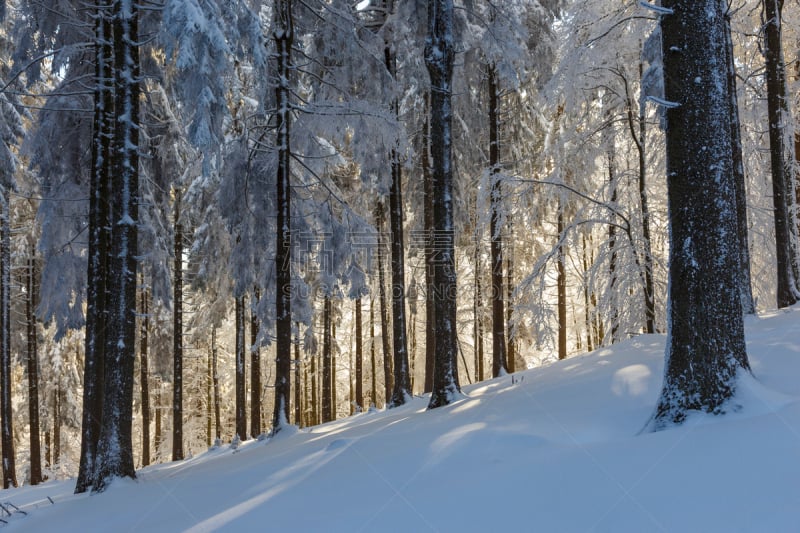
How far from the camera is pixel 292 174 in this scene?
1233 cm

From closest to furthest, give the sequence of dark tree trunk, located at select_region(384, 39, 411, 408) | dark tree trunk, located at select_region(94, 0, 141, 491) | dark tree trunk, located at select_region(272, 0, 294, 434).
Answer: dark tree trunk, located at select_region(94, 0, 141, 491), dark tree trunk, located at select_region(272, 0, 294, 434), dark tree trunk, located at select_region(384, 39, 411, 408)

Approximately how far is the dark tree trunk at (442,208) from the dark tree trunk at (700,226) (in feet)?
13.6

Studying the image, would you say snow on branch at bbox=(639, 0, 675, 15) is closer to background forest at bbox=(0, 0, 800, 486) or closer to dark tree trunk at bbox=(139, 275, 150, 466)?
background forest at bbox=(0, 0, 800, 486)

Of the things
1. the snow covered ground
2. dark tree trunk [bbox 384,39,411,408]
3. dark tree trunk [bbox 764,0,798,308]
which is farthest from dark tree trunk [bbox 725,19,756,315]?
dark tree trunk [bbox 384,39,411,408]

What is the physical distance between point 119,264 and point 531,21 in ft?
36.6

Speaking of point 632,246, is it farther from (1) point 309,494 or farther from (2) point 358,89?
(1) point 309,494

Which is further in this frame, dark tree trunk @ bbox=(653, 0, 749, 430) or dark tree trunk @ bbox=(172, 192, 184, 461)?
dark tree trunk @ bbox=(172, 192, 184, 461)

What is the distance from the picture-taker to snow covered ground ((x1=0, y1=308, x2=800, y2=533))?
3256mm

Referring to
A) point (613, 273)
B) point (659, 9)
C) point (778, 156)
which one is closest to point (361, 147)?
point (613, 273)

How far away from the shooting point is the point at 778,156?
1022 cm

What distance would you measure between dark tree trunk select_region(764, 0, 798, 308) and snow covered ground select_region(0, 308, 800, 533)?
3.75 m

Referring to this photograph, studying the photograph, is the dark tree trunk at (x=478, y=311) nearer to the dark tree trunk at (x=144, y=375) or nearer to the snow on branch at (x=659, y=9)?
the dark tree trunk at (x=144, y=375)

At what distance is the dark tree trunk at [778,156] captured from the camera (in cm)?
1016

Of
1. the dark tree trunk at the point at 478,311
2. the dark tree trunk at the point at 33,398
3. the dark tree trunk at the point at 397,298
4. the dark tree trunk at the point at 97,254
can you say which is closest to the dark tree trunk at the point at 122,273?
the dark tree trunk at the point at 97,254
